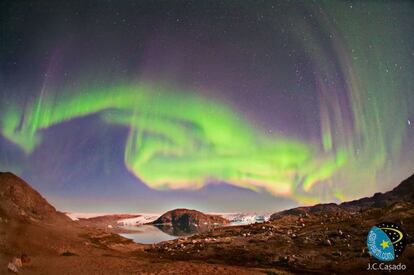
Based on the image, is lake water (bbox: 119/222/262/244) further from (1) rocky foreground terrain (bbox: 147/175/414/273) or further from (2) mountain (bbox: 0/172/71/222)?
(1) rocky foreground terrain (bbox: 147/175/414/273)

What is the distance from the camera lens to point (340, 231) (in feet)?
104

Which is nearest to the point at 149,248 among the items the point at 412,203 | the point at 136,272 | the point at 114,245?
the point at 114,245

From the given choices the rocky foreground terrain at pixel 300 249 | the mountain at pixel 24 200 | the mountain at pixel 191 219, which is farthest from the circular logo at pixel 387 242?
the mountain at pixel 191 219

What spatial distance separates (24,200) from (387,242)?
38.8 metres

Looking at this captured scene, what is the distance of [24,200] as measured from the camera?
36.9 m

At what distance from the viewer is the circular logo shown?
904 inches

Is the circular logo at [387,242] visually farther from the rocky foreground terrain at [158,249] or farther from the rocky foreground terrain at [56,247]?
the rocky foreground terrain at [56,247]

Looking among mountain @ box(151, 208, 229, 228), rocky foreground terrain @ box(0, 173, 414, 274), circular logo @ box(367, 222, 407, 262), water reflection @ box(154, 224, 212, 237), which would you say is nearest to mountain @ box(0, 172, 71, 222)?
rocky foreground terrain @ box(0, 173, 414, 274)

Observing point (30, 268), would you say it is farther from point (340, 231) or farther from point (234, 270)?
point (340, 231)

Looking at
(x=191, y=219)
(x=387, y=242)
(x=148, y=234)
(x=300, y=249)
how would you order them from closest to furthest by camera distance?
1. (x=387, y=242)
2. (x=300, y=249)
3. (x=148, y=234)
4. (x=191, y=219)

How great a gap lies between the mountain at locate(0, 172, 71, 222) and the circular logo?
114 ft

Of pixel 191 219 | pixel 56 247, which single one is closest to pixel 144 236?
pixel 56 247

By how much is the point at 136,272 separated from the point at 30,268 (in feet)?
23.0

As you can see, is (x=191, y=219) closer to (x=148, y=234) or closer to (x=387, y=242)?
(x=148, y=234)
